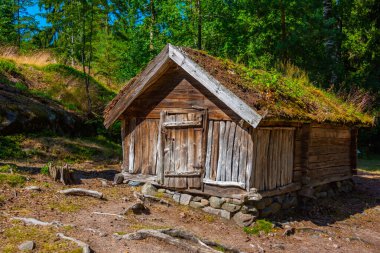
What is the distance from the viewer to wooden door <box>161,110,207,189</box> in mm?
9904

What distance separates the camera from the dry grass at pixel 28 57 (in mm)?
22922

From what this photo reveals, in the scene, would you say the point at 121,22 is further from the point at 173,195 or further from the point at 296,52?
the point at 173,195

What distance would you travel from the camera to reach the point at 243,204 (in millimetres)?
9172

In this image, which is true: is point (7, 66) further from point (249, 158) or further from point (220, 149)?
point (249, 158)

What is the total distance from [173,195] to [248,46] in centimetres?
1318

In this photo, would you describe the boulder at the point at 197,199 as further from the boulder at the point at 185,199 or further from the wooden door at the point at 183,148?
the wooden door at the point at 183,148

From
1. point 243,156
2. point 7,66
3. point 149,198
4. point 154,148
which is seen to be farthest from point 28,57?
point 243,156

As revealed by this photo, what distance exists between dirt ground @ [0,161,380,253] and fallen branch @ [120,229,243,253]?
0.11 m

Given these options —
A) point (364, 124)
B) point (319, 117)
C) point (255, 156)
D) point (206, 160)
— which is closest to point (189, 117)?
point (206, 160)

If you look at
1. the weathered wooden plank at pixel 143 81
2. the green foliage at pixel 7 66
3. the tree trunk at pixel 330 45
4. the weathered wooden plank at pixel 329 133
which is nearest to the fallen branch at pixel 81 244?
the weathered wooden plank at pixel 143 81

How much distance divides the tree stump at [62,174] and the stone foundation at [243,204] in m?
2.58

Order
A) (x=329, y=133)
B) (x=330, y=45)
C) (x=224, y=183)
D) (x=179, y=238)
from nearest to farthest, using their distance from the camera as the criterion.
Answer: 1. (x=179, y=238)
2. (x=224, y=183)
3. (x=329, y=133)
4. (x=330, y=45)

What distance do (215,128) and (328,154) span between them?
17.6ft

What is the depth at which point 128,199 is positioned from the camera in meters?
9.89
